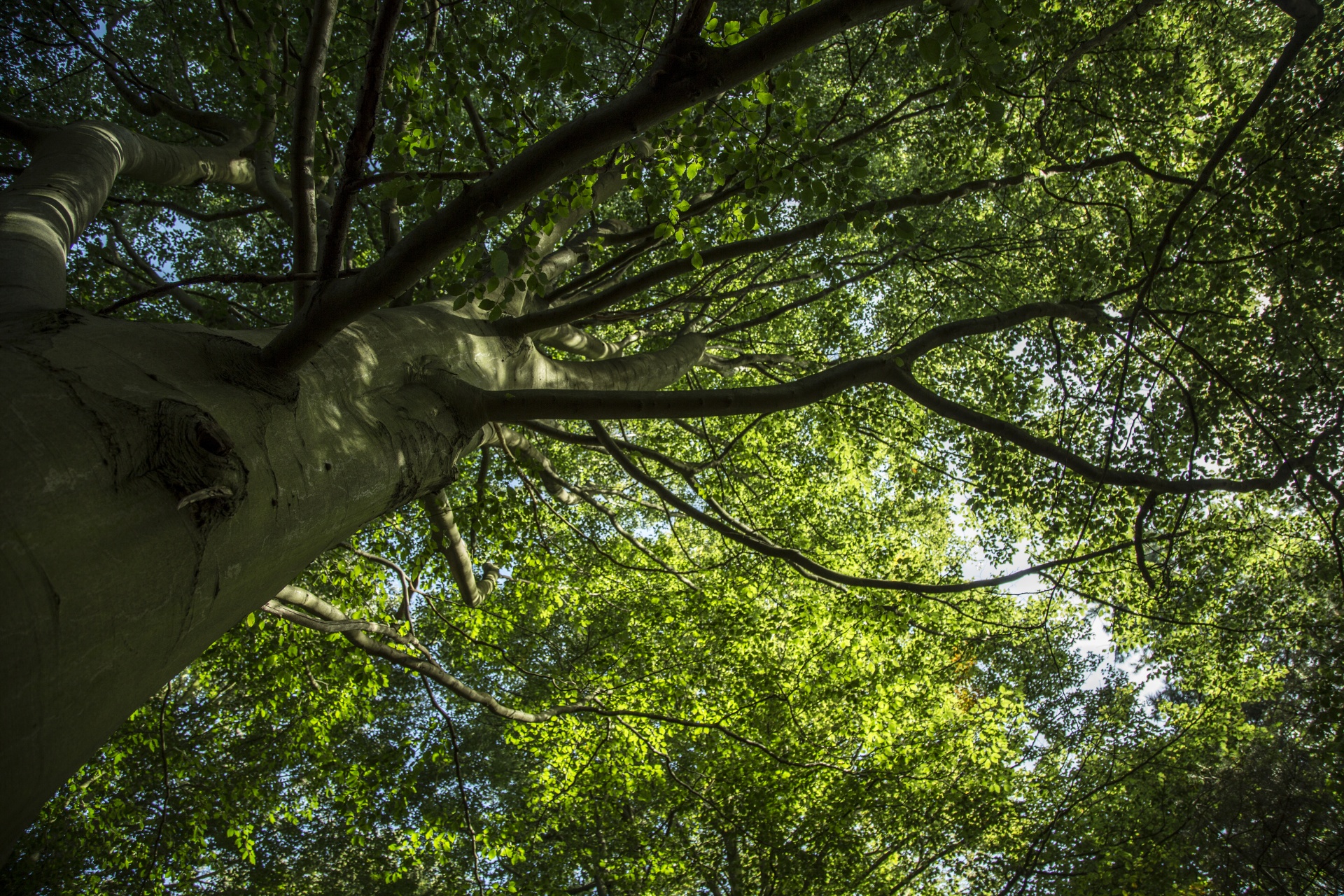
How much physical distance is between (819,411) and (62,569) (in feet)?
24.0

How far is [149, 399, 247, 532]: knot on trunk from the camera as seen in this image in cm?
129

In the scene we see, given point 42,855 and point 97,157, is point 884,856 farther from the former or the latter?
point 42,855

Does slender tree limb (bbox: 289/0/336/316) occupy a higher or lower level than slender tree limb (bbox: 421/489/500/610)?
lower

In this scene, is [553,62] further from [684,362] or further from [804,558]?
[684,362]

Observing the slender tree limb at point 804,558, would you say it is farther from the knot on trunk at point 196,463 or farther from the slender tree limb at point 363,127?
the knot on trunk at point 196,463

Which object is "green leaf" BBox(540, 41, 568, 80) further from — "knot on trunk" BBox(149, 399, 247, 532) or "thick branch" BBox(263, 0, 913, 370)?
"knot on trunk" BBox(149, 399, 247, 532)

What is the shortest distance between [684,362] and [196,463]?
11.9 feet

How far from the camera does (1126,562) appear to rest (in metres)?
6.43

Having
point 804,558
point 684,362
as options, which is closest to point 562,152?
point 804,558

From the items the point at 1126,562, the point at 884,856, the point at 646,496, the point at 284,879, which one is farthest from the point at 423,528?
the point at 284,879

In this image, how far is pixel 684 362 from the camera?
4.71 meters

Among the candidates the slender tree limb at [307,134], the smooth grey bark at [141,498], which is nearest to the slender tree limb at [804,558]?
the smooth grey bark at [141,498]

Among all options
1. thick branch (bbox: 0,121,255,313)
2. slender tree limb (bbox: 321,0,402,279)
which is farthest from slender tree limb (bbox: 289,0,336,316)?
thick branch (bbox: 0,121,255,313)

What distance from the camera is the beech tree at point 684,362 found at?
1519mm
